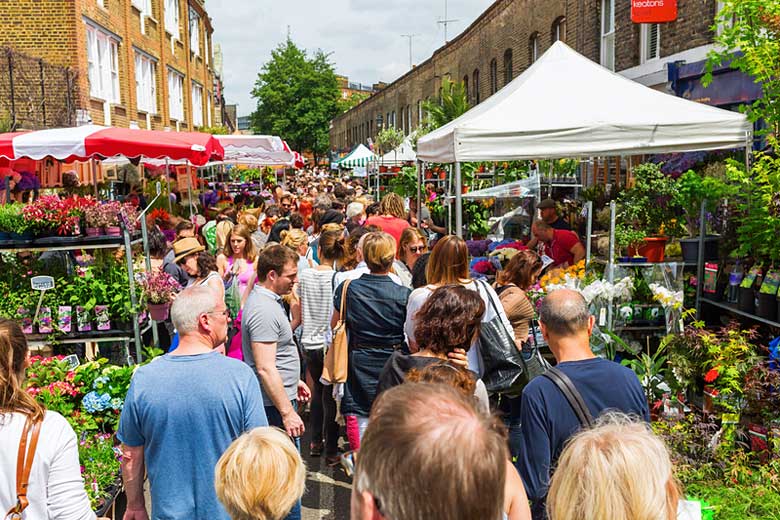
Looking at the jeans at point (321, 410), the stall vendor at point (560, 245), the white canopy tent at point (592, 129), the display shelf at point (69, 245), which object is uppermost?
the white canopy tent at point (592, 129)

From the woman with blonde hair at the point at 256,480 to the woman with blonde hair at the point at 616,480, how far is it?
102 cm

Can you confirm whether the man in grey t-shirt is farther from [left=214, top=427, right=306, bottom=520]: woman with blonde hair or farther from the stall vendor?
the stall vendor

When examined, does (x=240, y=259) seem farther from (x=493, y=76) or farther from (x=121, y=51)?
(x=493, y=76)

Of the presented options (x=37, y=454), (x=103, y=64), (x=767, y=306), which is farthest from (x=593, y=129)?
(x=103, y=64)

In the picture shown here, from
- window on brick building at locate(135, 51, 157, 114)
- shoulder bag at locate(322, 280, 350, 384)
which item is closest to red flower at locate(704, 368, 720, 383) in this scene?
shoulder bag at locate(322, 280, 350, 384)

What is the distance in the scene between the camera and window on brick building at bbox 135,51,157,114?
76.6ft

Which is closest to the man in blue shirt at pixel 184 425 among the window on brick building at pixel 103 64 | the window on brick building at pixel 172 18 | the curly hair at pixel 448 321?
the curly hair at pixel 448 321

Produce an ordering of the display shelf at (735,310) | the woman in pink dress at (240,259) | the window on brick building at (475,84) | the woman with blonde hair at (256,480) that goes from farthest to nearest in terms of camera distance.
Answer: the window on brick building at (475,84) → the woman in pink dress at (240,259) → the display shelf at (735,310) → the woman with blonde hair at (256,480)

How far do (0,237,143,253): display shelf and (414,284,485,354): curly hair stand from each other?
12.6 feet

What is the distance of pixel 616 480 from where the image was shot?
1962 millimetres

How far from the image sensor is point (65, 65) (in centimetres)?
1652

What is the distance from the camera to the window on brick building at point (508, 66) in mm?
24625

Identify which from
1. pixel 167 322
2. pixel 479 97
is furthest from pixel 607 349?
pixel 479 97

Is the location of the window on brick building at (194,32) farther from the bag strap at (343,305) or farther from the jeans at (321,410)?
the bag strap at (343,305)
